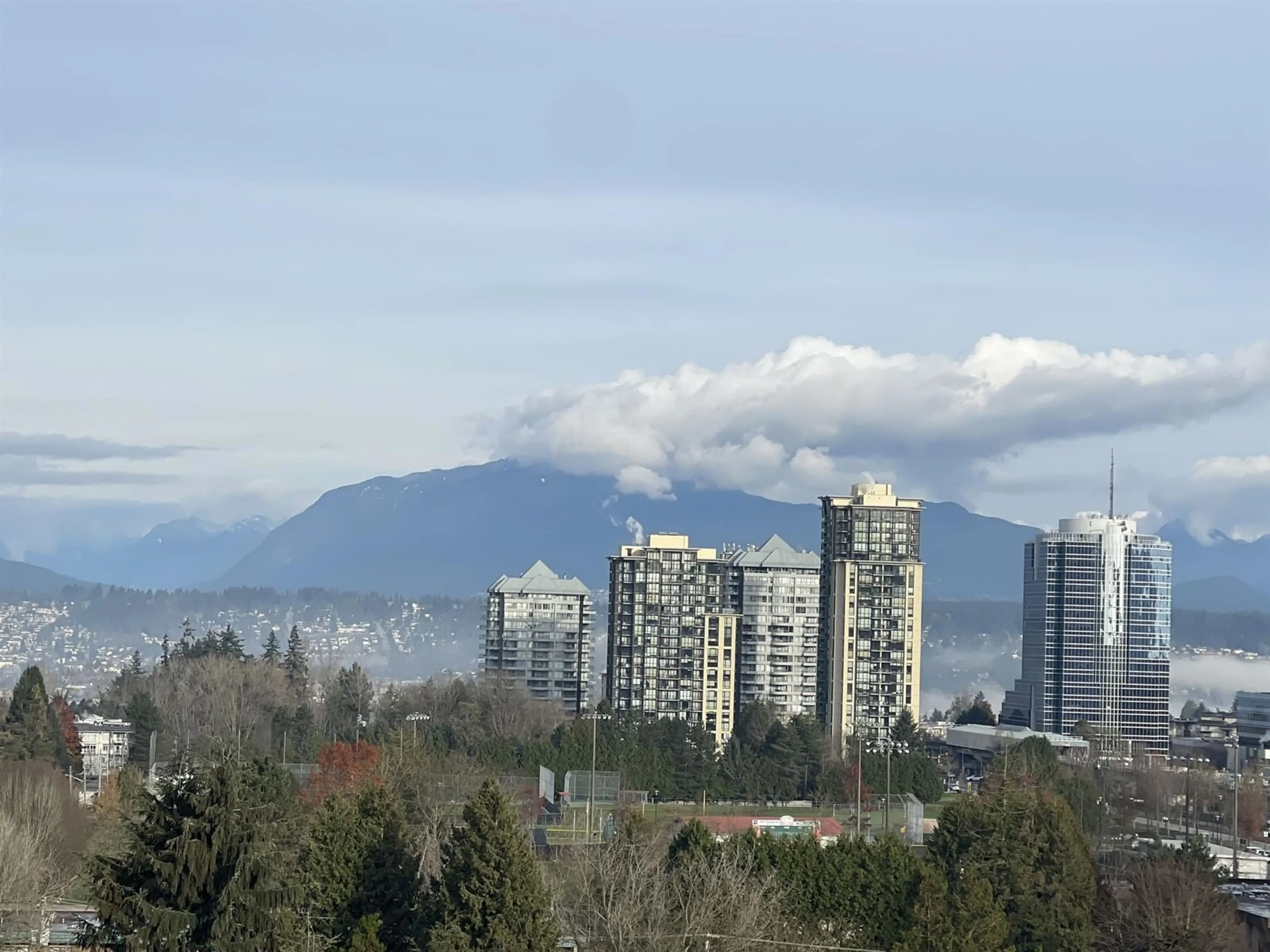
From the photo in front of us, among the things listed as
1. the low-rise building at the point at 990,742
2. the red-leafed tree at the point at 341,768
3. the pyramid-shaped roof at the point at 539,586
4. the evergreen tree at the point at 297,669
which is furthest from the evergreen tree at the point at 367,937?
the pyramid-shaped roof at the point at 539,586

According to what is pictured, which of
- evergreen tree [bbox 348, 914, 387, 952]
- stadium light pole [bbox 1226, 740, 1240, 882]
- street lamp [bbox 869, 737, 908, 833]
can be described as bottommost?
stadium light pole [bbox 1226, 740, 1240, 882]

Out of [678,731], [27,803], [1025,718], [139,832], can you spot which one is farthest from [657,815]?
[1025,718]

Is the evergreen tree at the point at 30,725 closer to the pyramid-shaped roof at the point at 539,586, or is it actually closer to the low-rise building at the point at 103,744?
the low-rise building at the point at 103,744

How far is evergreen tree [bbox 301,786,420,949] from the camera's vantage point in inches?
1130

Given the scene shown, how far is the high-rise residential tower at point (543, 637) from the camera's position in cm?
11075

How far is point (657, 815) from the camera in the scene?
61.5 metres

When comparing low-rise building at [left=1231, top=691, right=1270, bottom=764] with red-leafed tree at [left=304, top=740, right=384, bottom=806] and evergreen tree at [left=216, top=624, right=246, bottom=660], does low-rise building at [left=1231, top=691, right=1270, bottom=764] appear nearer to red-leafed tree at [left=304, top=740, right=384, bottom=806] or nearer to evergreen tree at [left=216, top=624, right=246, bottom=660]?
evergreen tree at [left=216, top=624, right=246, bottom=660]

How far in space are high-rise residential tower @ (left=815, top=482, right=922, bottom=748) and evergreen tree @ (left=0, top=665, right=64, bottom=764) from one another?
38.6m

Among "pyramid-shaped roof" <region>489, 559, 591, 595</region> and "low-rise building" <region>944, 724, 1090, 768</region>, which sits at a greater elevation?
"pyramid-shaped roof" <region>489, 559, 591, 595</region>

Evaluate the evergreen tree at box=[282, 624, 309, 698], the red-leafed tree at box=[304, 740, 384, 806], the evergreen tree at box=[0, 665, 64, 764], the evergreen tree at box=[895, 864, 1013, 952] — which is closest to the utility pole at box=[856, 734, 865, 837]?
the red-leafed tree at box=[304, 740, 384, 806]

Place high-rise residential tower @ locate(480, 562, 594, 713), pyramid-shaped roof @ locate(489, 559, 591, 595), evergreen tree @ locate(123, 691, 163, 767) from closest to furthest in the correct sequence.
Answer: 1. evergreen tree @ locate(123, 691, 163, 767)
2. high-rise residential tower @ locate(480, 562, 594, 713)
3. pyramid-shaped roof @ locate(489, 559, 591, 595)

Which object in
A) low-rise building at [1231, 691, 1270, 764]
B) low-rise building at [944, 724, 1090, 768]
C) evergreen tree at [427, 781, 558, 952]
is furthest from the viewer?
low-rise building at [1231, 691, 1270, 764]

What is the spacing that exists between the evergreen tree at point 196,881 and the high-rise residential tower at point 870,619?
231ft

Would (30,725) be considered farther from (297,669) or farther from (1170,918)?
(1170,918)
